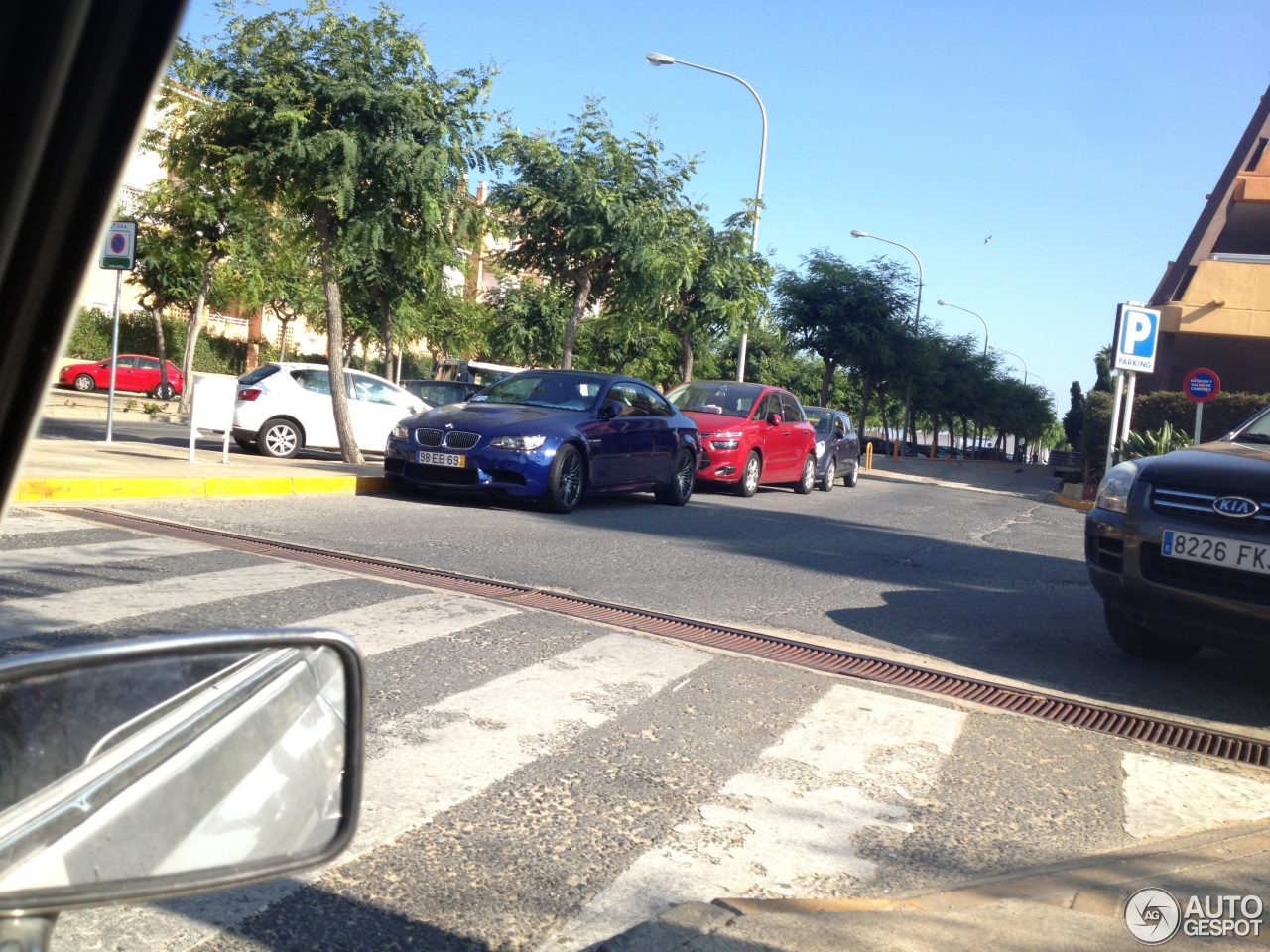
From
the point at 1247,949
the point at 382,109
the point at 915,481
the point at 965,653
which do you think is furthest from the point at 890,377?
the point at 1247,949

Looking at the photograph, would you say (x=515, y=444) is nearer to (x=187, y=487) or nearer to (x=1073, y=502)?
(x=187, y=487)

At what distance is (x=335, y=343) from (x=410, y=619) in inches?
390

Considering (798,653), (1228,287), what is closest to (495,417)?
(798,653)

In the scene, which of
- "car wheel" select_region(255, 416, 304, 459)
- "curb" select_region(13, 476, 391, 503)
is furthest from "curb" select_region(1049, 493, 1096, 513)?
"curb" select_region(13, 476, 391, 503)

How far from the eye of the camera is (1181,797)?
174 inches

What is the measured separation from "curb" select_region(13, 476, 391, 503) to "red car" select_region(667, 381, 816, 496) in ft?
17.7

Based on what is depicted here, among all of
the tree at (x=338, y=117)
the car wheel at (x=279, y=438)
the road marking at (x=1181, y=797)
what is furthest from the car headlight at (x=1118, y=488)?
the car wheel at (x=279, y=438)

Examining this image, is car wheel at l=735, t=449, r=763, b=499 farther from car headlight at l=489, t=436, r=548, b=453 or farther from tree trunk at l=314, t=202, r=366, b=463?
car headlight at l=489, t=436, r=548, b=453

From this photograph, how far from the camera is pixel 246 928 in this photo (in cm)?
280

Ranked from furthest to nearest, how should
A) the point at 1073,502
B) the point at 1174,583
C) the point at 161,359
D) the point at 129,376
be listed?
1. the point at 129,376
2. the point at 161,359
3. the point at 1073,502
4. the point at 1174,583

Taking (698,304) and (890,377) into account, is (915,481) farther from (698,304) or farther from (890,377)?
(890,377)

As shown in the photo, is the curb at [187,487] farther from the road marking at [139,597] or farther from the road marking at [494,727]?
the road marking at [494,727]

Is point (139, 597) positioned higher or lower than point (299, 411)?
lower

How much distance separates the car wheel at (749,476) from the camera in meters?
16.9
